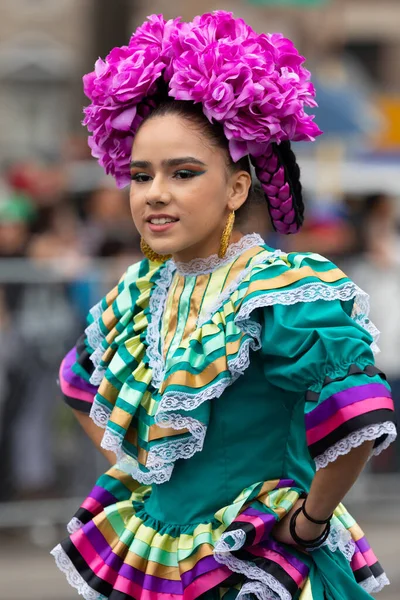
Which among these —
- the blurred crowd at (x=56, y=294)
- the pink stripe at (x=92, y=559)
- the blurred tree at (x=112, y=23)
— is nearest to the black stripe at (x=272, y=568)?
the pink stripe at (x=92, y=559)

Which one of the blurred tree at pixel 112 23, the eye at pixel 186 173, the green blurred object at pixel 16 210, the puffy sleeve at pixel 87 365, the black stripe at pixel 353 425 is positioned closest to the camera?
the black stripe at pixel 353 425

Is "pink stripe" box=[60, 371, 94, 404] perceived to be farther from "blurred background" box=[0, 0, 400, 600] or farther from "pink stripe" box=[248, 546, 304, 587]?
"blurred background" box=[0, 0, 400, 600]

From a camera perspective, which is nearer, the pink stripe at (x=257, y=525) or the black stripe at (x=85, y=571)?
the pink stripe at (x=257, y=525)

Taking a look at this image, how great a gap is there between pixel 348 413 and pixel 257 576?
0.46m

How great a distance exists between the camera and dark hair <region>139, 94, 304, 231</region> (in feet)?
9.94

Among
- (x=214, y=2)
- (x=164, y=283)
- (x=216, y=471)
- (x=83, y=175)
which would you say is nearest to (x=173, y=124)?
(x=164, y=283)

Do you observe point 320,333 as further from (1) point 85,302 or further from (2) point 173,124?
(1) point 85,302

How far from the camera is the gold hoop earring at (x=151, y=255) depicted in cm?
323

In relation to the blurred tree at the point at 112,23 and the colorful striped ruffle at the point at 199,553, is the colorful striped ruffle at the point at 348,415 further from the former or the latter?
the blurred tree at the point at 112,23

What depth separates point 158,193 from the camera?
299 cm

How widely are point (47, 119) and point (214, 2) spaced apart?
5.95 metres

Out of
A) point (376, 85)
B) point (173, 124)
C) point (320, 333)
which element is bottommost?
point (320, 333)

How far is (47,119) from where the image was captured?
20656 mm

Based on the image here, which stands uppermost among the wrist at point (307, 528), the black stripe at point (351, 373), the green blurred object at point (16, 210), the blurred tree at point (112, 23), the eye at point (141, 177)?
the blurred tree at point (112, 23)
